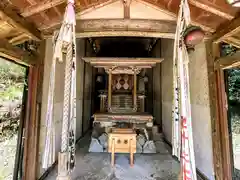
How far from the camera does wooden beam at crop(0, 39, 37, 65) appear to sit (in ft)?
5.94

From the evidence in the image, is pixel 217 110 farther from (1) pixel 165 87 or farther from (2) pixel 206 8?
(1) pixel 165 87

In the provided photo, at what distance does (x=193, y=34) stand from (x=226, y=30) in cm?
60

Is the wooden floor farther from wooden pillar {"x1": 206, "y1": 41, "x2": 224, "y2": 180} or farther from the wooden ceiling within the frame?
the wooden ceiling

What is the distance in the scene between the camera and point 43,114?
2635 mm

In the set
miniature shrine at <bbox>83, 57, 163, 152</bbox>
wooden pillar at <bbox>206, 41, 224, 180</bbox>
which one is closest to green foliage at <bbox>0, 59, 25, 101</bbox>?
miniature shrine at <bbox>83, 57, 163, 152</bbox>

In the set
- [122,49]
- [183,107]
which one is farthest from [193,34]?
[122,49]

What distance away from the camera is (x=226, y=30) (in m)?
2.13

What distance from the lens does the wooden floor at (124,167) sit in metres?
2.71

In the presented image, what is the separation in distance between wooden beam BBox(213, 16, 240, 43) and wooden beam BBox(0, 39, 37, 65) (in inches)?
108

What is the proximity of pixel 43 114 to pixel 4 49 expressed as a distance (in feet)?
3.93

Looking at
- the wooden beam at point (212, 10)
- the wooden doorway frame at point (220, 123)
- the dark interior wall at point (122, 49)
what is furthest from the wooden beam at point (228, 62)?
the dark interior wall at point (122, 49)

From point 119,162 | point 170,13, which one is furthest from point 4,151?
point 170,13

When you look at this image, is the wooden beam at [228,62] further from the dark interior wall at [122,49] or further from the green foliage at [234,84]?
the dark interior wall at [122,49]

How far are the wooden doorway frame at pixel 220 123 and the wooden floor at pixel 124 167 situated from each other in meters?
0.76
